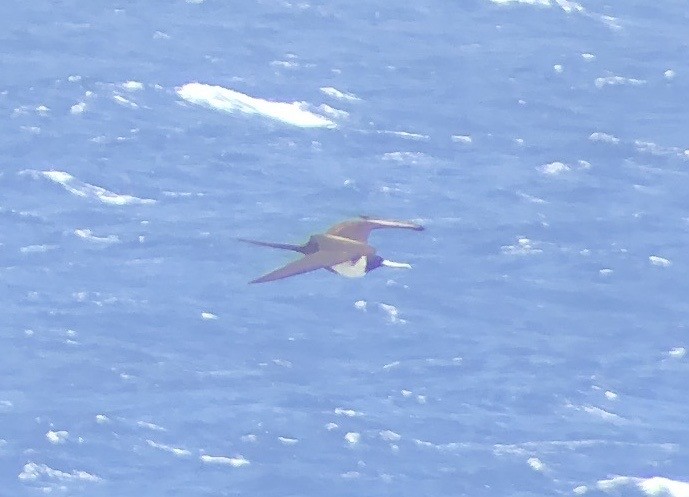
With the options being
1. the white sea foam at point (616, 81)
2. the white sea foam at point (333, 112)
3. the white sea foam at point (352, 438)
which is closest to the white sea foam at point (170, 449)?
the white sea foam at point (352, 438)

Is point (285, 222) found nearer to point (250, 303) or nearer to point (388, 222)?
point (250, 303)

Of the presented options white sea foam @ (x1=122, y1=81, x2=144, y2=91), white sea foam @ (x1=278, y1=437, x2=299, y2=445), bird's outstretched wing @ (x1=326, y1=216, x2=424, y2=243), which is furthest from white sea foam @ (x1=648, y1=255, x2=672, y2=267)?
bird's outstretched wing @ (x1=326, y1=216, x2=424, y2=243)

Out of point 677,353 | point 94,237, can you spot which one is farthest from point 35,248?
point 677,353

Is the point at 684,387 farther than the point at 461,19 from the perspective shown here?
No

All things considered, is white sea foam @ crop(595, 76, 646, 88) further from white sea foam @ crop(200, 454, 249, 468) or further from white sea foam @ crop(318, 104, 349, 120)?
white sea foam @ crop(200, 454, 249, 468)

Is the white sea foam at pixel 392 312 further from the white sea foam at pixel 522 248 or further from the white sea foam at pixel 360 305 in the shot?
the white sea foam at pixel 522 248

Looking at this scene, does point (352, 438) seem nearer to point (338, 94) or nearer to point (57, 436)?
point (57, 436)

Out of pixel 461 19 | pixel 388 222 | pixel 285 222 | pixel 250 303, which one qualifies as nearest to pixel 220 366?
pixel 250 303
